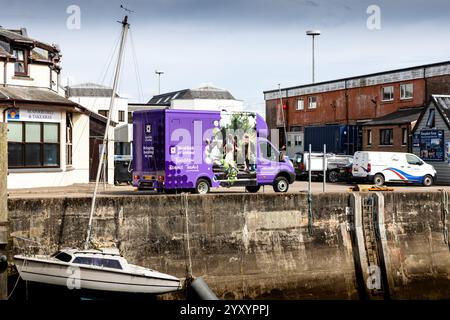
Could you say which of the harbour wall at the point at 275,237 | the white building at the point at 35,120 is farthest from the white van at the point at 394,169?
the white building at the point at 35,120

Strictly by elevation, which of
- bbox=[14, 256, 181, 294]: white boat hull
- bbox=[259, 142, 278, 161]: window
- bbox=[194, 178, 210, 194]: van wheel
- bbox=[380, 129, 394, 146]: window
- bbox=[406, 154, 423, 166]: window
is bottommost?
bbox=[14, 256, 181, 294]: white boat hull

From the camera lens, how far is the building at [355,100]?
4866cm

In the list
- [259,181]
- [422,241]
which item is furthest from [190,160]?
[422,241]

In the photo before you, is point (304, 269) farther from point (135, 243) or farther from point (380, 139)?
point (380, 139)

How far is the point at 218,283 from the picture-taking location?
785 inches

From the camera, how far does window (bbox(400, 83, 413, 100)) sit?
166 feet

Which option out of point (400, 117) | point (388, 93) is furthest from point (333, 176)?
point (388, 93)

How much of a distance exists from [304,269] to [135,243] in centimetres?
543

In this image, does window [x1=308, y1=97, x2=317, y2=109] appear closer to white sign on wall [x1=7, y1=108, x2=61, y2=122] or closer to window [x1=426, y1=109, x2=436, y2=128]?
window [x1=426, y1=109, x2=436, y2=128]

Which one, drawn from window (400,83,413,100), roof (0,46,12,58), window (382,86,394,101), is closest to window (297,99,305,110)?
window (382,86,394,101)

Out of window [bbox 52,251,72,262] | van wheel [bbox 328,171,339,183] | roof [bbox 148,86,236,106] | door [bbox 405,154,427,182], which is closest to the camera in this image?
window [bbox 52,251,72,262]

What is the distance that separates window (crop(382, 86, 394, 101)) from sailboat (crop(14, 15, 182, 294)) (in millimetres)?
38069
